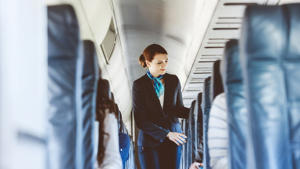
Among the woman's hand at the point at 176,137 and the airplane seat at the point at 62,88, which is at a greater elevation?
the airplane seat at the point at 62,88

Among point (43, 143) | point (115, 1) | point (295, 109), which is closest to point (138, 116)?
point (115, 1)

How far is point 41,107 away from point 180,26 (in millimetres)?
5424

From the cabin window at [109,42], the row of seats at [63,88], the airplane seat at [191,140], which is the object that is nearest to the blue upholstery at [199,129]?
the airplane seat at [191,140]

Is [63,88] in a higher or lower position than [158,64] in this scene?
lower

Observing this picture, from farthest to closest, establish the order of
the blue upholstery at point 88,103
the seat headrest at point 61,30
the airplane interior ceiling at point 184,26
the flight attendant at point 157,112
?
the airplane interior ceiling at point 184,26 < the flight attendant at point 157,112 < the blue upholstery at point 88,103 < the seat headrest at point 61,30

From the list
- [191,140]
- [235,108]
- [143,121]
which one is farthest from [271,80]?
[143,121]

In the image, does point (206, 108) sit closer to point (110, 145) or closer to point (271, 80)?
point (110, 145)

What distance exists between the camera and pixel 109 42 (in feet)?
18.8

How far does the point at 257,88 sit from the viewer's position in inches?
55.2

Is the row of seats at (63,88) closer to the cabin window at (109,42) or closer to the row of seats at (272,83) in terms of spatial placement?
the row of seats at (272,83)

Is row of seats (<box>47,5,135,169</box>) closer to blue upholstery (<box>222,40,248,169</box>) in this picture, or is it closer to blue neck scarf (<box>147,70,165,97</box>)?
blue upholstery (<box>222,40,248,169</box>)

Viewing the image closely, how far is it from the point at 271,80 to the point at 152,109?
8.54ft

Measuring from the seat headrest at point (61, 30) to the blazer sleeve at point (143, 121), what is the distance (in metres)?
2.50

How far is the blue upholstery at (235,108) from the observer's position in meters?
1.72
